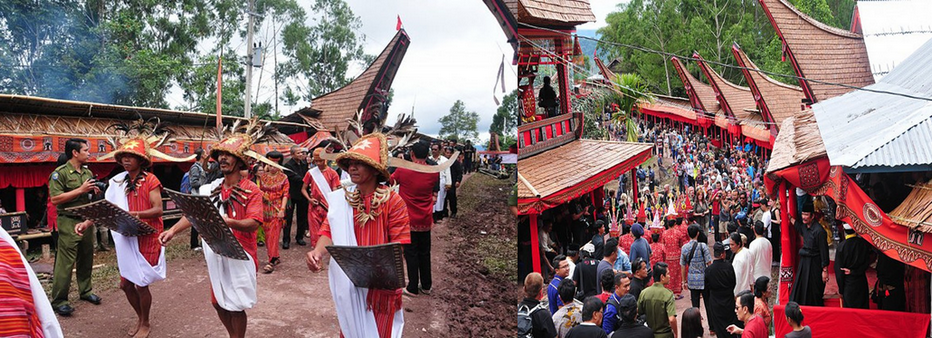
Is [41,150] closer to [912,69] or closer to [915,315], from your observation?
[915,315]

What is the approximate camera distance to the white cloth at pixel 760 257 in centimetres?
633

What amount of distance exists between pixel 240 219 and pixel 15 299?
64.8 inches

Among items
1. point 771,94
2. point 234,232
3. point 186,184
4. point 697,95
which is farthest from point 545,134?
point 771,94

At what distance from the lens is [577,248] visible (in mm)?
4691

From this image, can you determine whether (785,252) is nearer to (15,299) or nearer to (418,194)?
(418,194)

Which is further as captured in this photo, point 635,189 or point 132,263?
point 635,189

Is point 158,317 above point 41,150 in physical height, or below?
below


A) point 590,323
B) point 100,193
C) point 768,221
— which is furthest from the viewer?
point 768,221

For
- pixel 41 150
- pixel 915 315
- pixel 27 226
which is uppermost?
pixel 41 150

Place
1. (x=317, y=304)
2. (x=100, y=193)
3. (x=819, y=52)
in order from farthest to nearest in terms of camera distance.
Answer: (x=819, y=52) < (x=317, y=304) < (x=100, y=193)

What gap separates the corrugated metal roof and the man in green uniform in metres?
5.33

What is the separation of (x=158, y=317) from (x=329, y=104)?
185 centimetres

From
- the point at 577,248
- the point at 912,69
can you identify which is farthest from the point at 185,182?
the point at 912,69

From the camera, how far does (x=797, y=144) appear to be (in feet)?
21.1
